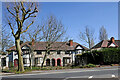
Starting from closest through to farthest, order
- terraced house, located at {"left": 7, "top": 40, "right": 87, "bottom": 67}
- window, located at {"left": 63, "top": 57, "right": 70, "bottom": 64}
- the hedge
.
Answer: the hedge → terraced house, located at {"left": 7, "top": 40, "right": 87, "bottom": 67} → window, located at {"left": 63, "top": 57, "right": 70, "bottom": 64}

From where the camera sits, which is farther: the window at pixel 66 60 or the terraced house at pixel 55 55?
the window at pixel 66 60

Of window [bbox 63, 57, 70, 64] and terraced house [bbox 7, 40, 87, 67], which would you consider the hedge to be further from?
window [bbox 63, 57, 70, 64]

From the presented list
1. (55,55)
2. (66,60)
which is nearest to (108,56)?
(66,60)

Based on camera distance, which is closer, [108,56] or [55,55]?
[108,56]

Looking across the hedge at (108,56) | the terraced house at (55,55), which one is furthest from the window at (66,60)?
the hedge at (108,56)

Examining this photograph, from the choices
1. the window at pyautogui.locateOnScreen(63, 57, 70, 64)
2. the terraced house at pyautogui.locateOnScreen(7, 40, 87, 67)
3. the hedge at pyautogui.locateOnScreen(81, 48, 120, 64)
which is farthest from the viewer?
the window at pyautogui.locateOnScreen(63, 57, 70, 64)

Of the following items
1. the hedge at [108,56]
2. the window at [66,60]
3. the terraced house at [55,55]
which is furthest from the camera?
the window at [66,60]

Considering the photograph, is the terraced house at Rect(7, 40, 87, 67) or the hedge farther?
the terraced house at Rect(7, 40, 87, 67)

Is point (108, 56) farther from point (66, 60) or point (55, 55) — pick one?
point (55, 55)

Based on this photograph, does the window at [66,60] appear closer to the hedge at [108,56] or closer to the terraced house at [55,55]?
the terraced house at [55,55]

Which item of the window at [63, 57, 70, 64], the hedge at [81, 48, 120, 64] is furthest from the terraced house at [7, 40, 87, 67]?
the hedge at [81, 48, 120, 64]

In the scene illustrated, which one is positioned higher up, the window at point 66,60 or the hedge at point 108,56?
the hedge at point 108,56

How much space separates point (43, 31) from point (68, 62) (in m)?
19.3

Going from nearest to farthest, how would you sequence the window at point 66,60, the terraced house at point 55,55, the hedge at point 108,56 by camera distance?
the hedge at point 108,56, the terraced house at point 55,55, the window at point 66,60
